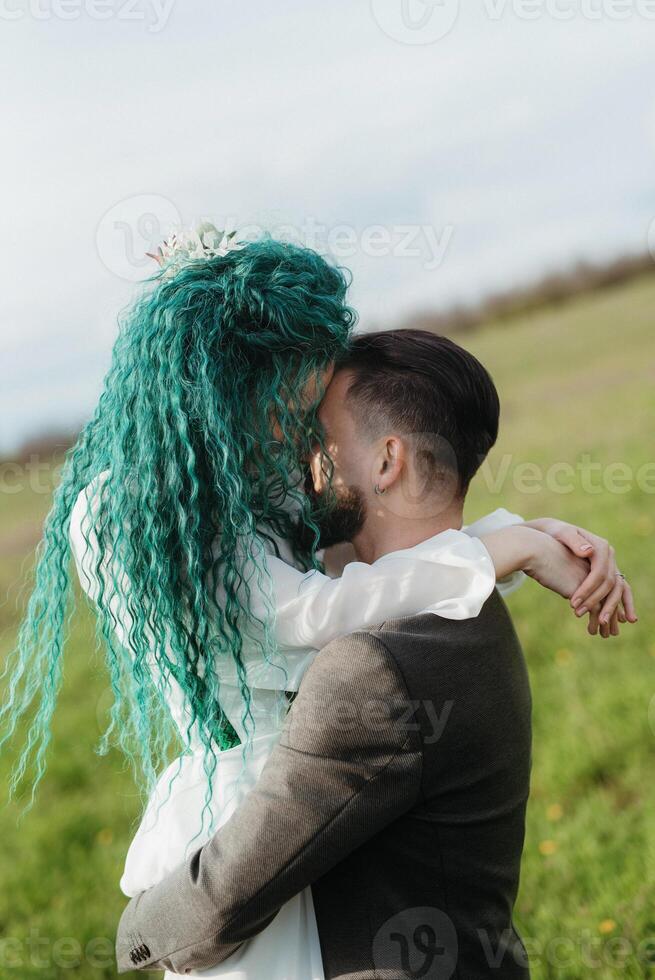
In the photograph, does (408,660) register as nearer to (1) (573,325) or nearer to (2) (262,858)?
(2) (262,858)

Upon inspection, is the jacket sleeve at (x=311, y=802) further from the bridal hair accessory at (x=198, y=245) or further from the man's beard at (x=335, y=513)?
the bridal hair accessory at (x=198, y=245)

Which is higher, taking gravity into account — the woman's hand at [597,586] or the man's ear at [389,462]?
the man's ear at [389,462]

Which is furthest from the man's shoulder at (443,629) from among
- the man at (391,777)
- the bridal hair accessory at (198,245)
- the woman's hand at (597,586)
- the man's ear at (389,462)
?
the bridal hair accessory at (198,245)

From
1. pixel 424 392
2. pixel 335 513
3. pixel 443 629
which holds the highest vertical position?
pixel 424 392

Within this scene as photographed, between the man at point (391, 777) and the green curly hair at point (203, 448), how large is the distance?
185 millimetres

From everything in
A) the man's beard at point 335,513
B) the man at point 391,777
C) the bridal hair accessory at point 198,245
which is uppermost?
the bridal hair accessory at point 198,245

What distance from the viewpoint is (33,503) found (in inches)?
622

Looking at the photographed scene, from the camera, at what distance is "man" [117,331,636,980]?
5.73ft

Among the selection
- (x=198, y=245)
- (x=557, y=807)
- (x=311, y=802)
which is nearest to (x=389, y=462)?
(x=198, y=245)

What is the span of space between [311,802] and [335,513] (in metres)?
0.69

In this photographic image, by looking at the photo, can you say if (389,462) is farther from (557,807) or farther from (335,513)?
(557,807)

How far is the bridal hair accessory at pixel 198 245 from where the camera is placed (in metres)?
2.05

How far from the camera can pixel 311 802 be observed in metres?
1.73

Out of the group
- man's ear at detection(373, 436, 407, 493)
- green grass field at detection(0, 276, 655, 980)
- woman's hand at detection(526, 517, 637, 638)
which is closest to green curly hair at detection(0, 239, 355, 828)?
man's ear at detection(373, 436, 407, 493)
